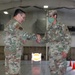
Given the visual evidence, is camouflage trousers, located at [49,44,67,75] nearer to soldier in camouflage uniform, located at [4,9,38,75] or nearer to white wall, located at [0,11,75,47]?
soldier in camouflage uniform, located at [4,9,38,75]

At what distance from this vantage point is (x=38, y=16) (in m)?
12.5

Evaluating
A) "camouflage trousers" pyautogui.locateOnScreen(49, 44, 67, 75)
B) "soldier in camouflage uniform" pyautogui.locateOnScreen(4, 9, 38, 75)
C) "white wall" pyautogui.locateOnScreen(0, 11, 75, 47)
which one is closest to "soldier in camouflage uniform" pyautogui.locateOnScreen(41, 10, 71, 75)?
"camouflage trousers" pyautogui.locateOnScreen(49, 44, 67, 75)

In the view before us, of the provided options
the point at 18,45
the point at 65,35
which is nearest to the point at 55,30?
the point at 65,35

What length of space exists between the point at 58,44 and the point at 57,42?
1.5 inches

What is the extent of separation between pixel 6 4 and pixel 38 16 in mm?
1711

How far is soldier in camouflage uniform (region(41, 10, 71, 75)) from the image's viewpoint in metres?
4.15

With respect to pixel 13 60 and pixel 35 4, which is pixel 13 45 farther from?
pixel 35 4

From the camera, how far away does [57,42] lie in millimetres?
4164

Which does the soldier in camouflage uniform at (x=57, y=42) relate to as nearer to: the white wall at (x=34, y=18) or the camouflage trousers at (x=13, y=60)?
the camouflage trousers at (x=13, y=60)

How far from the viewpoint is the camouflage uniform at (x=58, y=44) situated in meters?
4.15

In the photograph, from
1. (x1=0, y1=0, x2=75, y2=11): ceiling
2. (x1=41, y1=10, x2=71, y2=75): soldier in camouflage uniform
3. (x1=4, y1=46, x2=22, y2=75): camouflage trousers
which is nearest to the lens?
(x1=4, y1=46, x2=22, y2=75): camouflage trousers

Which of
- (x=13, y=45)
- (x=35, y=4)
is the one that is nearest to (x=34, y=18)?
(x=35, y=4)

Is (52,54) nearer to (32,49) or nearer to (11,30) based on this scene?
(11,30)

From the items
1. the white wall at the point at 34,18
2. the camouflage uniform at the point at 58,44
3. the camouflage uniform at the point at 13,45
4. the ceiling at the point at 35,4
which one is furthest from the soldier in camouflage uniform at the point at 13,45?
the ceiling at the point at 35,4
